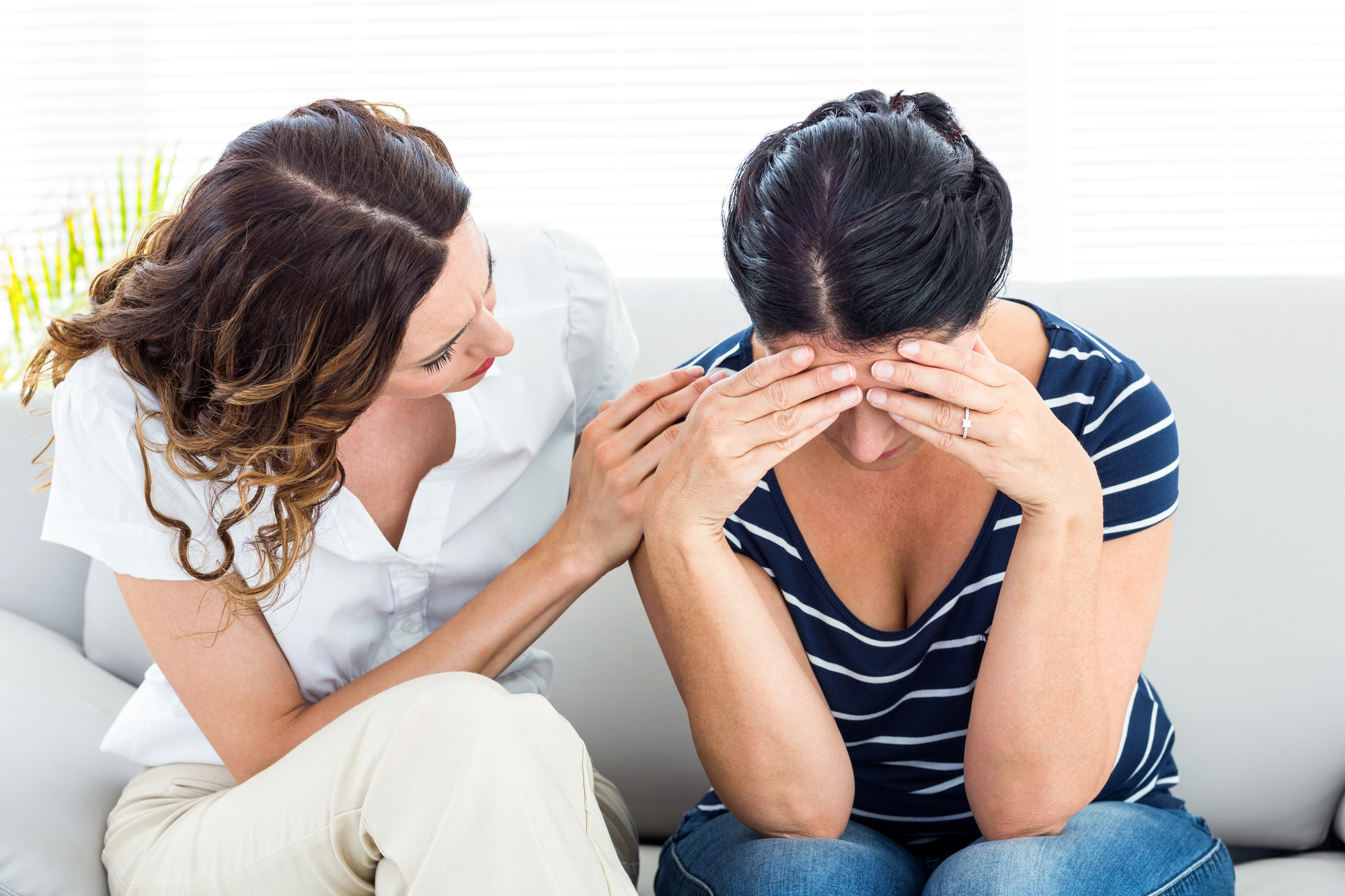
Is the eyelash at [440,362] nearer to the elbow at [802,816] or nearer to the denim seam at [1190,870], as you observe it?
the elbow at [802,816]

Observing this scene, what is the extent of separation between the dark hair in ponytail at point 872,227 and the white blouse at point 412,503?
39 centimetres

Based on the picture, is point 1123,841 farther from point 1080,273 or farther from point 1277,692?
point 1080,273

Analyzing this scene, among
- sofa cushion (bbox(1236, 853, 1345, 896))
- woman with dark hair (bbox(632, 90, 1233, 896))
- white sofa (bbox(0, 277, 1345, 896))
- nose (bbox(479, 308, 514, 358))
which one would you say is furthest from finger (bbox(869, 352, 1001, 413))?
sofa cushion (bbox(1236, 853, 1345, 896))

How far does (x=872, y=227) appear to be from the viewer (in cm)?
78

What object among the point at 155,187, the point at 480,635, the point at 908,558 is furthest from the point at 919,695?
the point at 155,187

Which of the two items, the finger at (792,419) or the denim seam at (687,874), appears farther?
the denim seam at (687,874)

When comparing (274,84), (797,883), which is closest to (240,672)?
(797,883)

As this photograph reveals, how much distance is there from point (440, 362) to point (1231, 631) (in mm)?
1052

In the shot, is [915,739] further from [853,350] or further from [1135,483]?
[853,350]

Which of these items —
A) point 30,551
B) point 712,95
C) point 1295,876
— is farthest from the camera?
point 712,95

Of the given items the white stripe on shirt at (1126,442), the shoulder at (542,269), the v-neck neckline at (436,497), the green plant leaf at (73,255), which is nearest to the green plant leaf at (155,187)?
the green plant leaf at (73,255)

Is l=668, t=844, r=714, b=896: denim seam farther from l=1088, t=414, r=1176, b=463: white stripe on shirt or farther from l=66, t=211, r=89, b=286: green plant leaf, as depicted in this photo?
l=66, t=211, r=89, b=286: green plant leaf

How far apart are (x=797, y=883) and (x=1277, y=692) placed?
77 centimetres

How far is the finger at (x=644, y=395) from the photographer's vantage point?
103 cm
